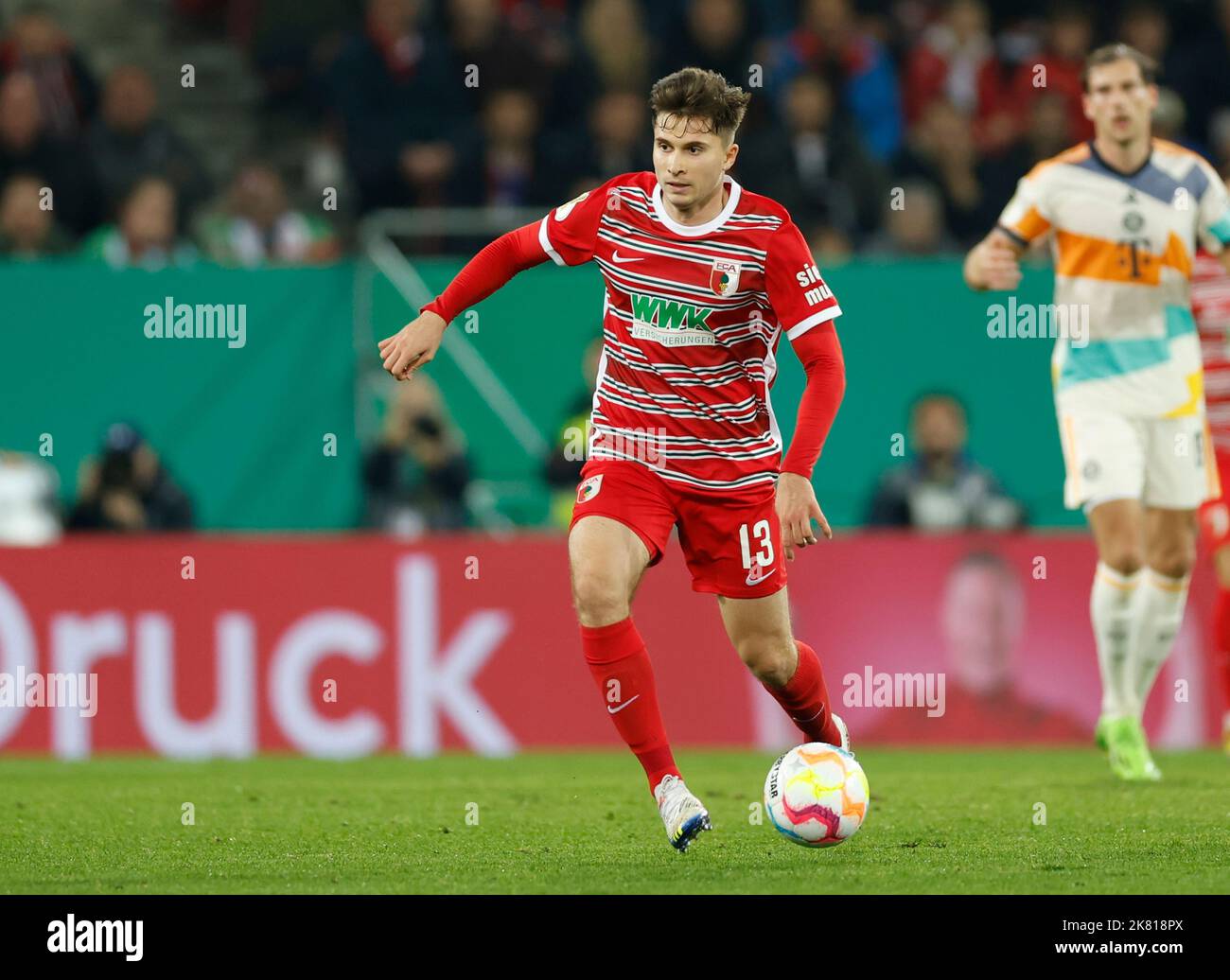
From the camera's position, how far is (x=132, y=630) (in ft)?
36.7

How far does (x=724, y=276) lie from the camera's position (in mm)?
6855

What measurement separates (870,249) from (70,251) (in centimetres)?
498

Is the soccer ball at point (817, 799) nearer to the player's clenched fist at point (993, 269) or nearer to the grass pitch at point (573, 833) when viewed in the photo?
the grass pitch at point (573, 833)

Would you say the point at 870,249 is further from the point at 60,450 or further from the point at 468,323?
the point at 60,450

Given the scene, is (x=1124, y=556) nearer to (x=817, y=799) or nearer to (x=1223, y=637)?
(x=1223, y=637)

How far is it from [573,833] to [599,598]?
97 centimetres

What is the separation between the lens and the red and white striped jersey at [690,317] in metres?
6.86

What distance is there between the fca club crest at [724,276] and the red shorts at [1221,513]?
3709mm
